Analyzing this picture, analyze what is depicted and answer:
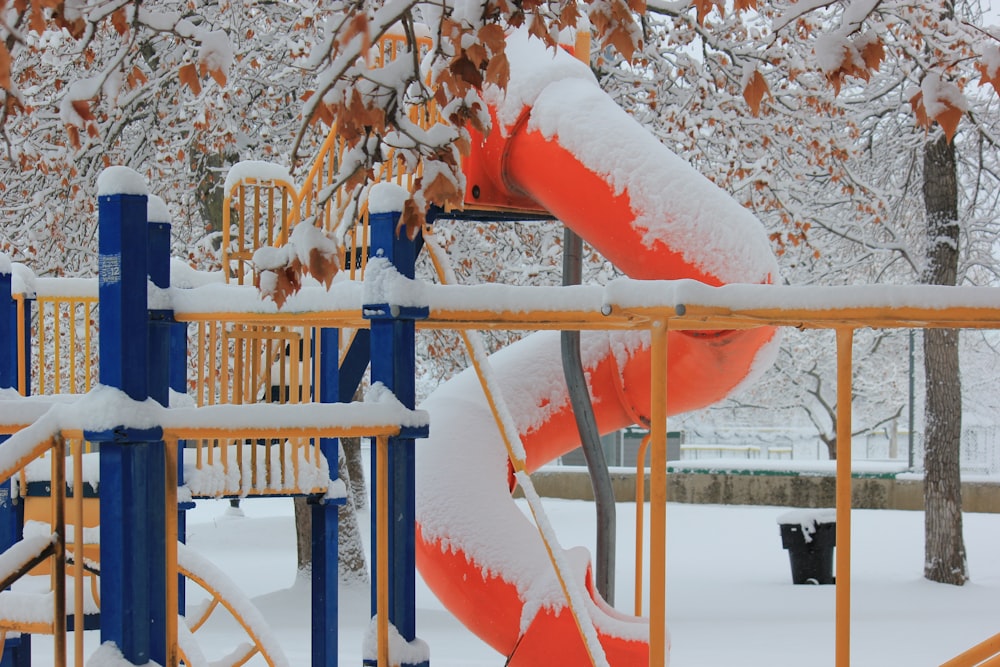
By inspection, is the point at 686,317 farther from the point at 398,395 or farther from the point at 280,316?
the point at 280,316

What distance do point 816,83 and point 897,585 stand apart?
17.8 feet

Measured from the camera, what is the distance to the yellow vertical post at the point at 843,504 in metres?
2.59

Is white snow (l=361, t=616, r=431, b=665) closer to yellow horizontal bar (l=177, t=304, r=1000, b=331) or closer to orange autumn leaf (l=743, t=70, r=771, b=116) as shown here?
yellow horizontal bar (l=177, t=304, r=1000, b=331)

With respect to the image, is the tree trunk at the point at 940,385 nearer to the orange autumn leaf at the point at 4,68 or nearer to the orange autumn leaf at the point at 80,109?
the orange autumn leaf at the point at 80,109

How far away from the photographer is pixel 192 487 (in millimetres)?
5195

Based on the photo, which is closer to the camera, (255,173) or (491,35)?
(491,35)

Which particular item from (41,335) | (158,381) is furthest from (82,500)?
(41,335)

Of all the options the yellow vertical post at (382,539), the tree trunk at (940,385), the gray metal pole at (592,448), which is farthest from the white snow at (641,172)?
the tree trunk at (940,385)

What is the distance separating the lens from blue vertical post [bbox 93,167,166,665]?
2.60 metres

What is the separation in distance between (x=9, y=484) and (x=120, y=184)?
2652 millimetres

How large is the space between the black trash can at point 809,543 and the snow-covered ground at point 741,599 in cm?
29

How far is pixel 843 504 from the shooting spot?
2586mm

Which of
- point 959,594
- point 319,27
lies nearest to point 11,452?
point 319,27

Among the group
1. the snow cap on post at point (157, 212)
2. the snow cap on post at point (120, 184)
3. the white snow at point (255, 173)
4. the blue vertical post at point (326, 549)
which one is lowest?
the blue vertical post at point (326, 549)
